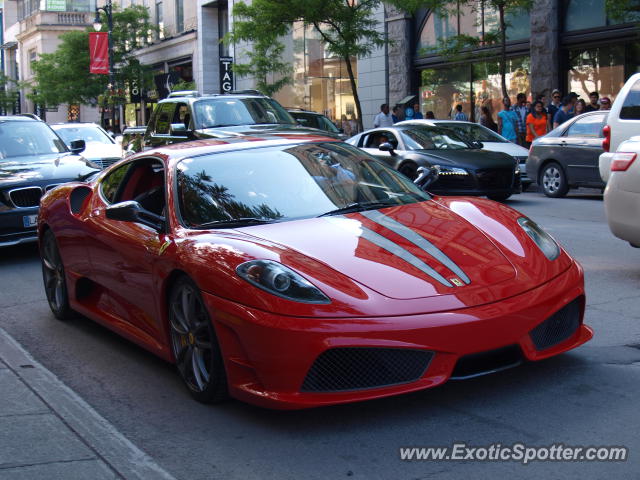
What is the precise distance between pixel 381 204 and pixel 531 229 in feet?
2.88

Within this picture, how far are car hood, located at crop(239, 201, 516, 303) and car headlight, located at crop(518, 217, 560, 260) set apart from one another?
0.33 meters

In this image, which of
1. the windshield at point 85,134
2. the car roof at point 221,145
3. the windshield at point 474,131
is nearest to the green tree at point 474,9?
the windshield at point 474,131

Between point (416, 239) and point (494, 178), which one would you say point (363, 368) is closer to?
point (416, 239)

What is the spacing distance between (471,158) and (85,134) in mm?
9242

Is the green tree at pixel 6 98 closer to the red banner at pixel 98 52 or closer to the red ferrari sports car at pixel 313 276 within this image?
the red banner at pixel 98 52

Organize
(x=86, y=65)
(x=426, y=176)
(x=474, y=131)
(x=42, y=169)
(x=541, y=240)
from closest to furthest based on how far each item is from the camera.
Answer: (x=541, y=240), (x=426, y=176), (x=42, y=169), (x=474, y=131), (x=86, y=65)

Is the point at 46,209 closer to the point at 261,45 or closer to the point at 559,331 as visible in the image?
the point at 559,331

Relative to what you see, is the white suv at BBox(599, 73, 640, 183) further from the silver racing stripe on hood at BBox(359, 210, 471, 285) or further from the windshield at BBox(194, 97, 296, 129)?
the silver racing stripe on hood at BBox(359, 210, 471, 285)

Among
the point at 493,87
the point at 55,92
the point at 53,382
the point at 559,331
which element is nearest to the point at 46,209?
the point at 53,382

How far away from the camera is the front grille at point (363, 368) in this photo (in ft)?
13.7

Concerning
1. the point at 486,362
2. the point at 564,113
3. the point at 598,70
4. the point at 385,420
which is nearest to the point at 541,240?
the point at 486,362

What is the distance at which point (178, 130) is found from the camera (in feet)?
48.2

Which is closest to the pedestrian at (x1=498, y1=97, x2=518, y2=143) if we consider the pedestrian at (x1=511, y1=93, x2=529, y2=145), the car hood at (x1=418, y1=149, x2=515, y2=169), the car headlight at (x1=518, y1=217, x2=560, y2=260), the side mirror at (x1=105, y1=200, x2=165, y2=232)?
the pedestrian at (x1=511, y1=93, x2=529, y2=145)

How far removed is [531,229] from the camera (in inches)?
206
